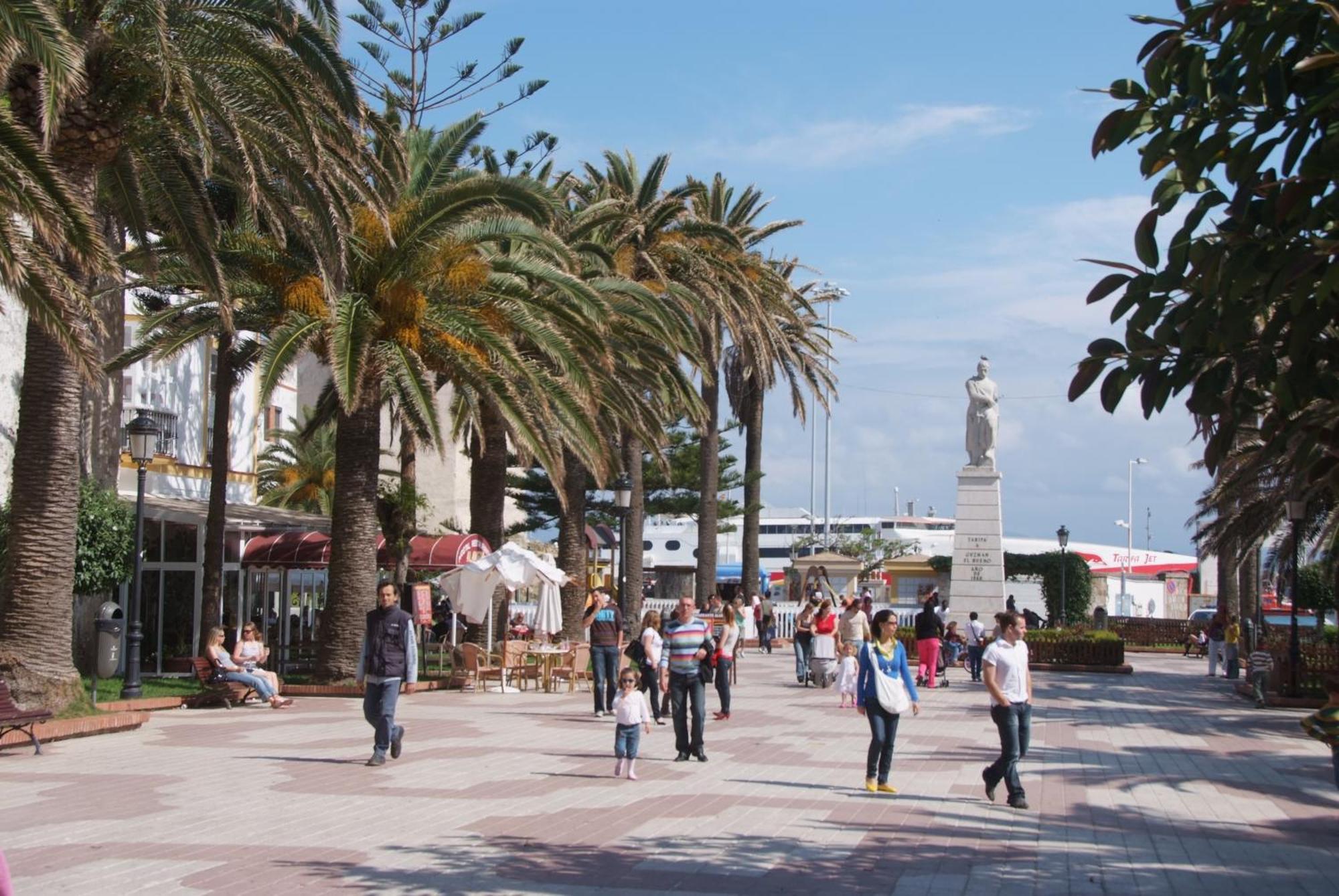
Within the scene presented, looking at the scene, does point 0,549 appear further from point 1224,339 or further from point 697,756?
point 1224,339

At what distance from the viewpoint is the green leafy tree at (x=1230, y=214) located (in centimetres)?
546

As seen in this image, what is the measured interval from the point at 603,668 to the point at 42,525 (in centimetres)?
702

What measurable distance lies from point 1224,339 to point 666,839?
5570mm

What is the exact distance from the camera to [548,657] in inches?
941

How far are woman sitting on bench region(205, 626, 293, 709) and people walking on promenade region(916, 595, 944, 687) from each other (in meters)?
11.2

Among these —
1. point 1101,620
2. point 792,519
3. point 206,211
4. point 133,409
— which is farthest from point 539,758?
point 792,519

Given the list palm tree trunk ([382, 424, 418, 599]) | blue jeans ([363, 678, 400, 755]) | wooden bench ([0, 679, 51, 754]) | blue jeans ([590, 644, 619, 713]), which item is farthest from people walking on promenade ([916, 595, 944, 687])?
wooden bench ([0, 679, 51, 754])

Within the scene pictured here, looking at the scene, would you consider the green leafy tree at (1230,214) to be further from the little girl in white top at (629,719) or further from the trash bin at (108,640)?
the trash bin at (108,640)

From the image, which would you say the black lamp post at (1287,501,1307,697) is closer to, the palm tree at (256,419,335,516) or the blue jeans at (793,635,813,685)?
the blue jeans at (793,635,813,685)

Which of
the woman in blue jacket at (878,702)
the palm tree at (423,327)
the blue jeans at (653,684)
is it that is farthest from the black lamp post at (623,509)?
the woman in blue jacket at (878,702)

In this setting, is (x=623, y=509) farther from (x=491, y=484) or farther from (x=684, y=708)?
(x=684, y=708)

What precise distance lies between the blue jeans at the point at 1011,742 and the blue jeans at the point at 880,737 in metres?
0.85

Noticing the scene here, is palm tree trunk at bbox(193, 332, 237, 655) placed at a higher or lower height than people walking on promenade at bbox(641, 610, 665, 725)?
higher

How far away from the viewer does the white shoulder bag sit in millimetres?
11859
